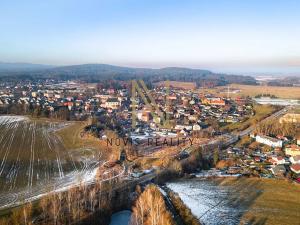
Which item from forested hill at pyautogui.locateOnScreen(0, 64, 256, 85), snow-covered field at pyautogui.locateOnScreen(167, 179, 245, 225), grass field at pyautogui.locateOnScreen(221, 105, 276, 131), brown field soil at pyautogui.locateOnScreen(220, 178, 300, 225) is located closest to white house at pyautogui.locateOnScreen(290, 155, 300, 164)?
brown field soil at pyautogui.locateOnScreen(220, 178, 300, 225)

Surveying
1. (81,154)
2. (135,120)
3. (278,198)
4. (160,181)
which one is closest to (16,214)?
(160,181)

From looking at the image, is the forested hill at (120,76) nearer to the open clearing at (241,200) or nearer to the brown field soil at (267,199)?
the brown field soil at (267,199)

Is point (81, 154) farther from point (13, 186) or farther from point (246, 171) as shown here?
point (246, 171)

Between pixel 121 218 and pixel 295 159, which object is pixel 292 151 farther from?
pixel 121 218

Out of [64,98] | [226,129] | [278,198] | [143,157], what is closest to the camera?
[278,198]

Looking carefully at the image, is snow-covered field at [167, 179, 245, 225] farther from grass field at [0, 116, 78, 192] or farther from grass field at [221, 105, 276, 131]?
grass field at [221, 105, 276, 131]

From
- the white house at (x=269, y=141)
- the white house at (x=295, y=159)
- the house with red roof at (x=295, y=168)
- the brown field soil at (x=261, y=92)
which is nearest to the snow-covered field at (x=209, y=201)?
the house with red roof at (x=295, y=168)
